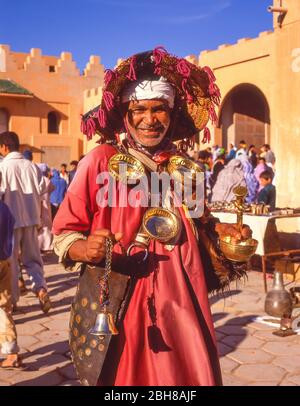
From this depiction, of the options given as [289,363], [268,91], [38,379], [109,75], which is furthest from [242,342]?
[268,91]

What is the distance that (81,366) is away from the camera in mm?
2186

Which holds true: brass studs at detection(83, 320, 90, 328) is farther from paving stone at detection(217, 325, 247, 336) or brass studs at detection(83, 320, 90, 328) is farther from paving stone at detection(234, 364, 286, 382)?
paving stone at detection(217, 325, 247, 336)

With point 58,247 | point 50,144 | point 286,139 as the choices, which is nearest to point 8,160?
point 58,247

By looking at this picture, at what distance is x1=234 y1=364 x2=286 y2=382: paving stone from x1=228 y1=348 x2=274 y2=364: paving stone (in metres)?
0.10

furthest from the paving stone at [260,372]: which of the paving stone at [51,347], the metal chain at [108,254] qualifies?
the metal chain at [108,254]

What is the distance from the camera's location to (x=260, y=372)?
14.0ft

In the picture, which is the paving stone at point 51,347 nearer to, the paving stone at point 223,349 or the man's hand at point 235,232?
the paving stone at point 223,349

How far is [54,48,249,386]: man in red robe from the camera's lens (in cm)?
213

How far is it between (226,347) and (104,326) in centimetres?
318

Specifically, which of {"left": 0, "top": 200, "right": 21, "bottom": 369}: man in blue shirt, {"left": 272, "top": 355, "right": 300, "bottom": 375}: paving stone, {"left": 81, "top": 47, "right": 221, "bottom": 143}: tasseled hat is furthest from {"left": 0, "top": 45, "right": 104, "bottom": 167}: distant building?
{"left": 81, "top": 47, "right": 221, "bottom": 143}: tasseled hat

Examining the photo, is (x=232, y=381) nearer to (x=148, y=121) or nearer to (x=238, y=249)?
(x=238, y=249)

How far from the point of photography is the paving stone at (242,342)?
495cm

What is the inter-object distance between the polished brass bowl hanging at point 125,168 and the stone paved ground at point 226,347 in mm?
1162

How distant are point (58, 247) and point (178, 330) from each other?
0.65 metres
